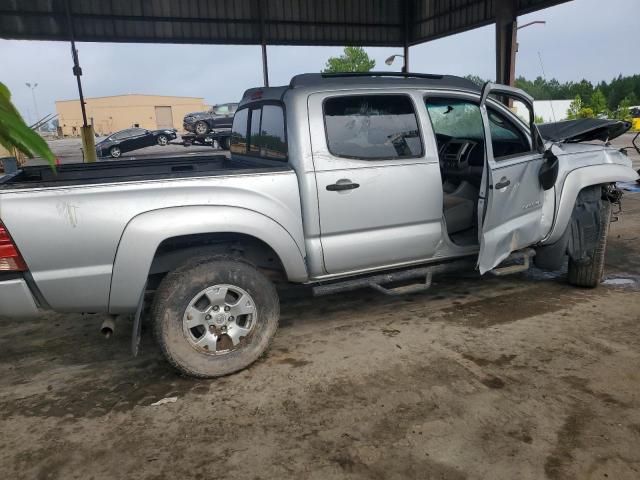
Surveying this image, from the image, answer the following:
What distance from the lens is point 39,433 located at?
2.77m

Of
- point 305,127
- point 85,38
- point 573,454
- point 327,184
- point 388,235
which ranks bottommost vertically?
point 573,454

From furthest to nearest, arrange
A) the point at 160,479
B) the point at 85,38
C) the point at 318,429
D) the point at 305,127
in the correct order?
the point at 85,38 → the point at 305,127 → the point at 318,429 → the point at 160,479

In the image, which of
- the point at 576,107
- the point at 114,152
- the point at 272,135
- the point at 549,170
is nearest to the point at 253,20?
the point at 114,152

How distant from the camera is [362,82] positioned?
12.3ft

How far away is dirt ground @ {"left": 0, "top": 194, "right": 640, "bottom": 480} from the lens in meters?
2.46

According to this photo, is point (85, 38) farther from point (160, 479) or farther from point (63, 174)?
point (160, 479)

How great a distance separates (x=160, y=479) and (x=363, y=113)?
2.74 m

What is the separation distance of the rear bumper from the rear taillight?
0.25 ft

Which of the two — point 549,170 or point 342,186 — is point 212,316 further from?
point 549,170

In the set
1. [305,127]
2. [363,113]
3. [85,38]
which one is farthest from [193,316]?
[85,38]

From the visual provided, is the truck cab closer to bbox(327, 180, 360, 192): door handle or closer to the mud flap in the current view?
bbox(327, 180, 360, 192): door handle

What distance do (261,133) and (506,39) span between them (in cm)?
1041

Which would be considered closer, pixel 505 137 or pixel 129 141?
pixel 505 137

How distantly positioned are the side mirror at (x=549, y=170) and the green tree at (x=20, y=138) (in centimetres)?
416
